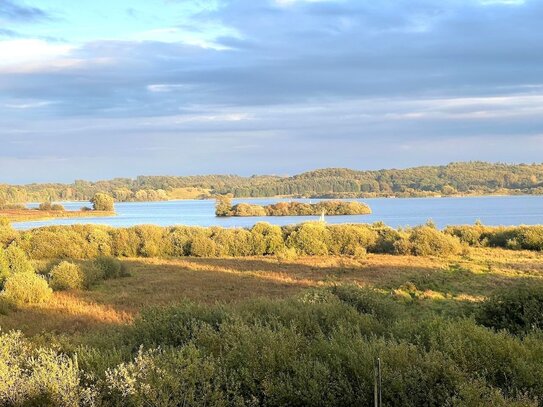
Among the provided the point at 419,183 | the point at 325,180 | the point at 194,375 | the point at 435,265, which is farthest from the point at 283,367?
the point at 325,180

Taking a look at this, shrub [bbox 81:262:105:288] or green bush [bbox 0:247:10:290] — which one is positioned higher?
green bush [bbox 0:247:10:290]

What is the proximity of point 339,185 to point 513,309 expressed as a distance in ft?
303

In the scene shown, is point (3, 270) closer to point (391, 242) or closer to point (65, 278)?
point (65, 278)

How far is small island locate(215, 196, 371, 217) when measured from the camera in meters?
64.8

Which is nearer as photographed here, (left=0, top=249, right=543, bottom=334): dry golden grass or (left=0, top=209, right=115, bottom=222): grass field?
(left=0, top=249, right=543, bottom=334): dry golden grass

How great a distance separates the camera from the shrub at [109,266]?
80.1 feet

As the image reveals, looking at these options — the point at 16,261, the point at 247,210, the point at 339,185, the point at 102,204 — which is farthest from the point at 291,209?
the point at 16,261

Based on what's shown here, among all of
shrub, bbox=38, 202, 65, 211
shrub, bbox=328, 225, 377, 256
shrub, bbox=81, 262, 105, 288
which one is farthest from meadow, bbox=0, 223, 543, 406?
shrub, bbox=38, 202, 65, 211

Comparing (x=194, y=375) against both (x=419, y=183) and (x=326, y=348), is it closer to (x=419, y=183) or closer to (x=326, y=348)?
(x=326, y=348)

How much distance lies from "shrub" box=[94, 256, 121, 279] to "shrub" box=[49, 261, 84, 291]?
2358 millimetres

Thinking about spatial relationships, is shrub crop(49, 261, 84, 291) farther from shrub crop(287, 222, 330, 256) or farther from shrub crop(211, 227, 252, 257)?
shrub crop(287, 222, 330, 256)

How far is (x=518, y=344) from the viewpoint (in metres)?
4.73

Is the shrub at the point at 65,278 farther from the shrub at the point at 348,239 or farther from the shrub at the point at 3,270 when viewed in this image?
the shrub at the point at 348,239

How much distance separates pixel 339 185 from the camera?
100125 mm
